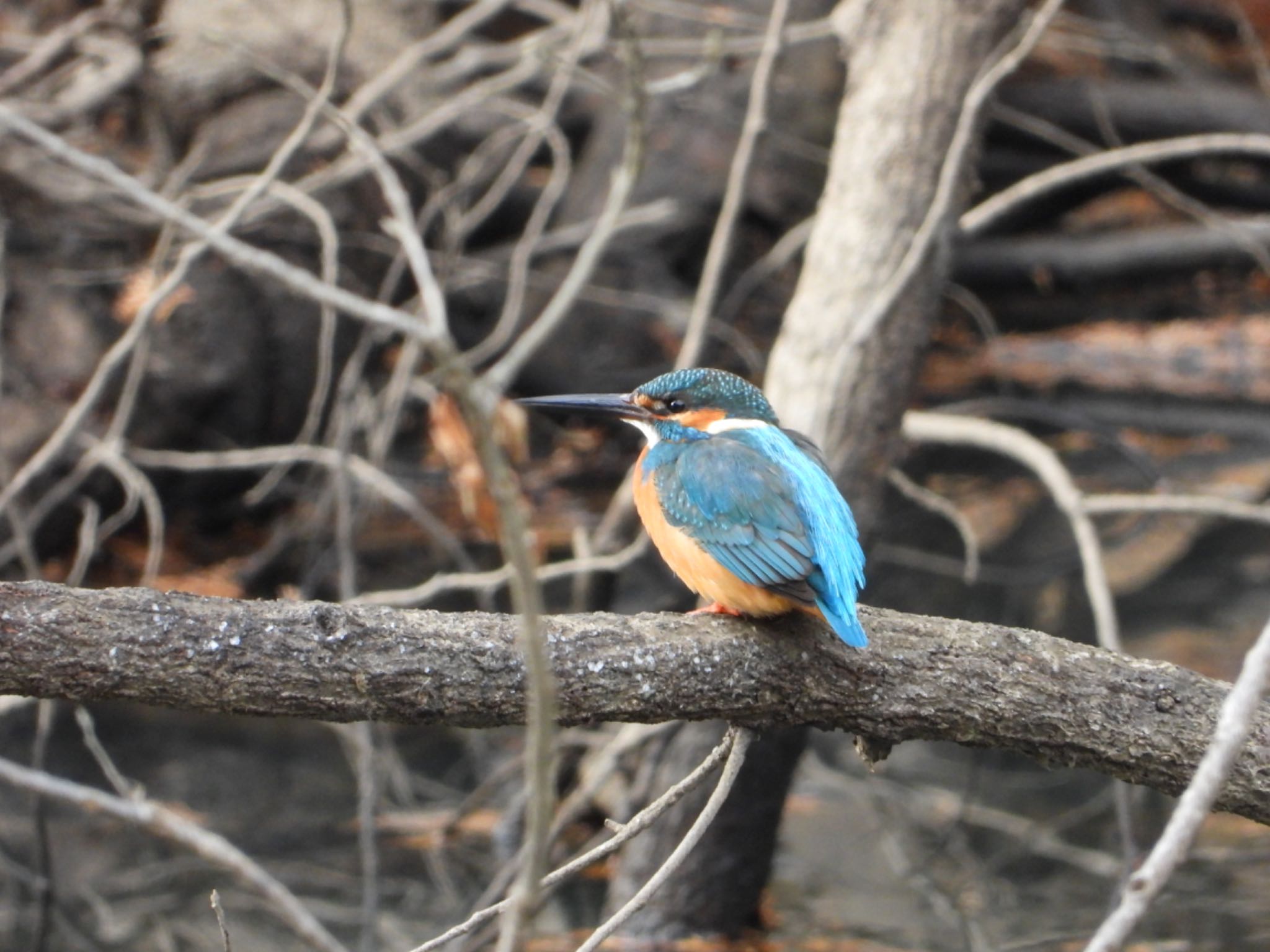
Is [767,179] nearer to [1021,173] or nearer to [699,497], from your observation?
[1021,173]

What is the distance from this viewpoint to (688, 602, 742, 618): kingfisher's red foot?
193 cm

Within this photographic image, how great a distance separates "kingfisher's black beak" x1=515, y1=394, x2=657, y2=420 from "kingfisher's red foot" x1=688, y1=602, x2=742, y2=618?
446mm

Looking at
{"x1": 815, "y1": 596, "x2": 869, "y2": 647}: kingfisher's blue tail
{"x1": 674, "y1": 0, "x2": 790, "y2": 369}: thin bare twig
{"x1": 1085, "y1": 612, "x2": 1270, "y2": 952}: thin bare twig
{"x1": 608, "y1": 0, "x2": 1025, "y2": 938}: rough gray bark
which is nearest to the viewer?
{"x1": 1085, "y1": 612, "x2": 1270, "y2": 952}: thin bare twig

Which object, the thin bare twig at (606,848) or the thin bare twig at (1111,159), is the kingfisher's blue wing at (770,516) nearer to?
the thin bare twig at (606,848)

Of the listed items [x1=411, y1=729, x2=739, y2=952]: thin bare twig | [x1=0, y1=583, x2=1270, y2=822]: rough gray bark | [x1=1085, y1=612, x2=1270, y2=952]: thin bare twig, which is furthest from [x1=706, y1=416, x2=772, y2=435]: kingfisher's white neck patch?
[x1=1085, y1=612, x2=1270, y2=952]: thin bare twig

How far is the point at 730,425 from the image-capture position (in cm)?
235

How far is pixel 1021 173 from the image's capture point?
741cm

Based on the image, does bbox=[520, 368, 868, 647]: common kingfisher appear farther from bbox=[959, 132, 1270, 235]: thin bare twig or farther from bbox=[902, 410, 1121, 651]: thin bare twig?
bbox=[959, 132, 1270, 235]: thin bare twig

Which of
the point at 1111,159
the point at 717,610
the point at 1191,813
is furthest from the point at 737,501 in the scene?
the point at 1111,159

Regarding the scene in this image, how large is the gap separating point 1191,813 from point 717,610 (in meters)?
1.10

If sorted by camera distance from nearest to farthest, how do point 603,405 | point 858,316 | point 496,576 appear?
point 603,405, point 858,316, point 496,576

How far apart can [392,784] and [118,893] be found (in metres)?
0.93

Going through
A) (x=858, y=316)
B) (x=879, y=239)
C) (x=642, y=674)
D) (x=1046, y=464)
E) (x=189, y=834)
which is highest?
(x=879, y=239)

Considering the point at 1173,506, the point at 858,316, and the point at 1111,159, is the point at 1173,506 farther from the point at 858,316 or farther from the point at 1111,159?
the point at 1111,159
